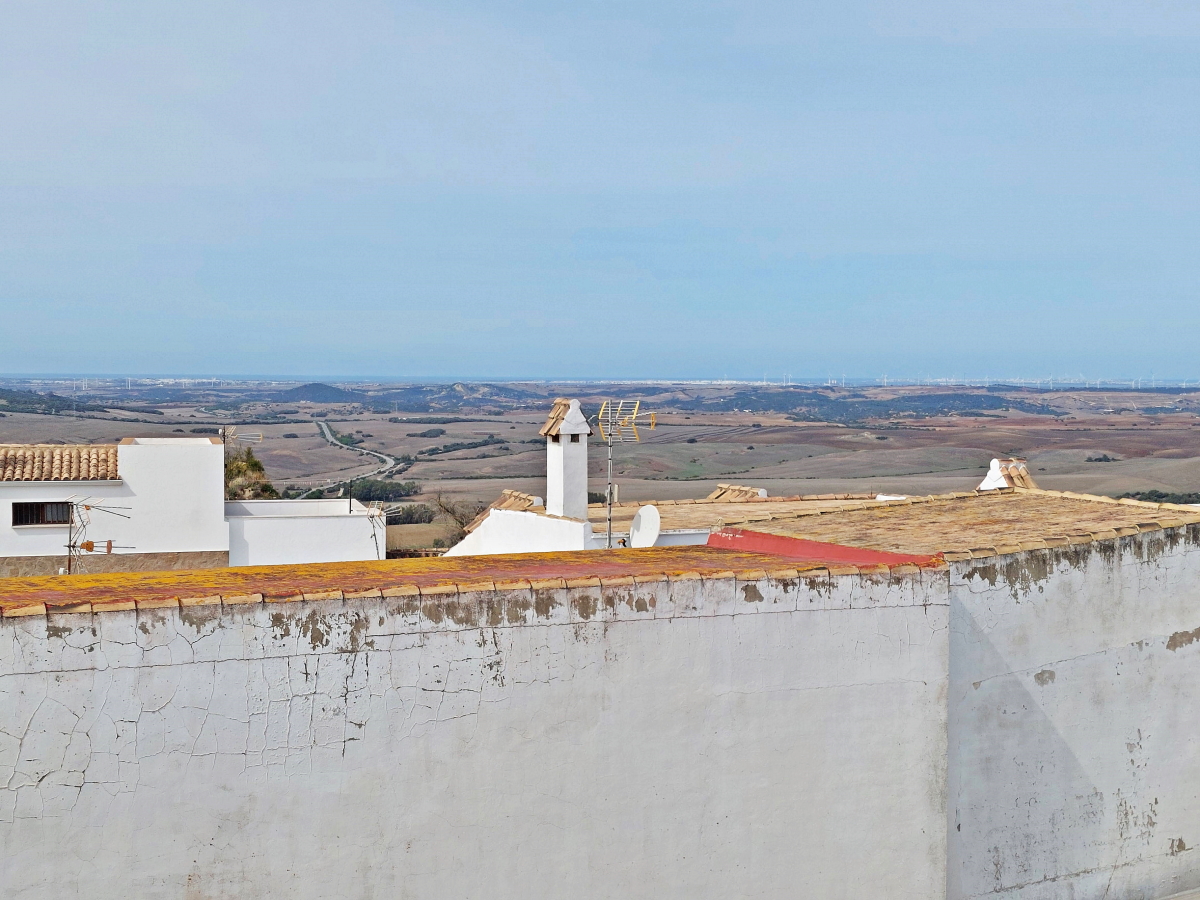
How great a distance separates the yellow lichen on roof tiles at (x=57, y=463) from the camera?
67.5 ft

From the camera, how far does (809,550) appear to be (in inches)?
402

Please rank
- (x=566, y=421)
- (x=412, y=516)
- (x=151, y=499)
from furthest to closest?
(x=412, y=516) < (x=151, y=499) < (x=566, y=421)

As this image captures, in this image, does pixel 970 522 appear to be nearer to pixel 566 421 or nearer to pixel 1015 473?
pixel 566 421

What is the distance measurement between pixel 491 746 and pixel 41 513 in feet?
52.4

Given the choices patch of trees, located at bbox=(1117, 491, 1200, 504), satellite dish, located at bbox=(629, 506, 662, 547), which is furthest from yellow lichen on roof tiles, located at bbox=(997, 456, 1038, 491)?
patch of trees, located at bbox=(1117, 491, 1200, 504)

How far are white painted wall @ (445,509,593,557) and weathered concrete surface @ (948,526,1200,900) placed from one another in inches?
254

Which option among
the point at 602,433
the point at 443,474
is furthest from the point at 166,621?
the point at 443,474

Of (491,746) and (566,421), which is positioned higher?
(566,421)

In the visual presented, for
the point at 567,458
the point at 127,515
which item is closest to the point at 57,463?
the point at 127,515

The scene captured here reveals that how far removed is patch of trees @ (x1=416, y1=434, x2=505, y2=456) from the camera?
120000 mm

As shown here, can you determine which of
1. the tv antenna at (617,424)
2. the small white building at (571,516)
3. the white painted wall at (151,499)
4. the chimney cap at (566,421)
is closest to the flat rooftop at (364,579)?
the small white building at (571,516)

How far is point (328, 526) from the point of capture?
2239cm

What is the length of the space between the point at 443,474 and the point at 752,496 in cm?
7116

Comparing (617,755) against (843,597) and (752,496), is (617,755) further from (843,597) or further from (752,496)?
(752,496)
